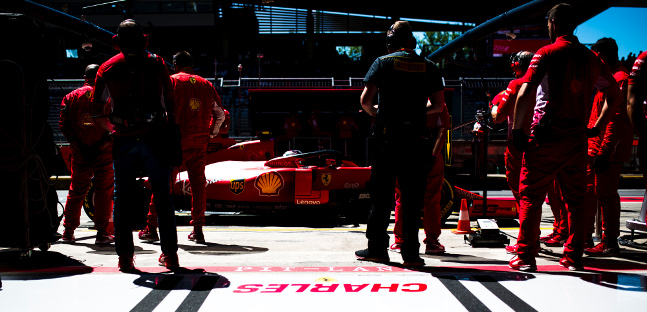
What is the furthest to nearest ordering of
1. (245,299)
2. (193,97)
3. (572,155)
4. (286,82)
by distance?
1. (286,82)
2. (193,97)
3. (572,155)
4. (245,299)

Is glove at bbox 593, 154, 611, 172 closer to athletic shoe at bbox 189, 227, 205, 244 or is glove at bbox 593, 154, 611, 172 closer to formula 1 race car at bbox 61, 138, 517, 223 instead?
formula 1 race car at bbox 61, 138, 517, 223

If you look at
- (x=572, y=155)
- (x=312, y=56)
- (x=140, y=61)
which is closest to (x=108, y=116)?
(x=140, y=61)

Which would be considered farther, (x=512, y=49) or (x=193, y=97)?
(x=512, y=49)

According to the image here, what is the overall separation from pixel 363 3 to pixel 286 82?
935 cm

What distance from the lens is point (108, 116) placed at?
13.6ft

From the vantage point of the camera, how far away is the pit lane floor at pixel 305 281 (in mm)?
3257

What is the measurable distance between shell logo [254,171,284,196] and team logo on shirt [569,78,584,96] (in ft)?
13.5

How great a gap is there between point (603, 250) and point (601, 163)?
807 mm

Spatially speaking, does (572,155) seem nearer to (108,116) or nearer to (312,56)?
(108,116)

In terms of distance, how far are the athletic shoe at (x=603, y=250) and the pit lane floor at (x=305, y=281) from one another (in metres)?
0.09

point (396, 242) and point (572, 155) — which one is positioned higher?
point (572, 155)

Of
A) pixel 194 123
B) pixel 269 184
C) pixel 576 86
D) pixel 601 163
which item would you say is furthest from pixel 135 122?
pixel 601 163

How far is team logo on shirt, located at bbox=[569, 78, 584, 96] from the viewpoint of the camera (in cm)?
403

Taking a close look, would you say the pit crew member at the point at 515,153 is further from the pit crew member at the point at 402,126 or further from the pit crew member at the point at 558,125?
the pit crew member at the point at 402,126
